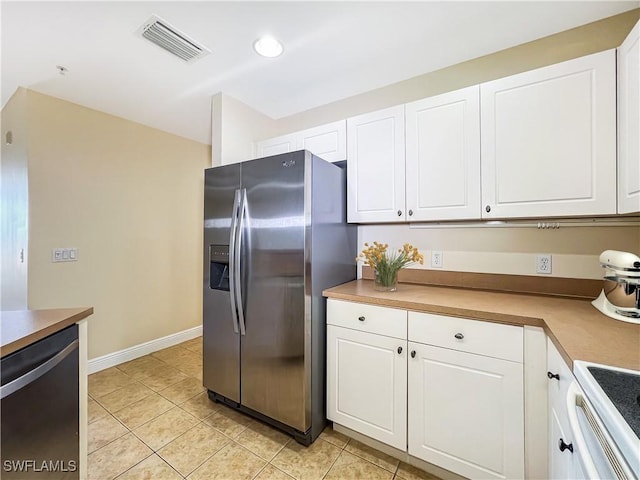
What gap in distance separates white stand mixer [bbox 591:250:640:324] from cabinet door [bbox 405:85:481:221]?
0.61m

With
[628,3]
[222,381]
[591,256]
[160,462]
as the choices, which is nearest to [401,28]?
[628,3]

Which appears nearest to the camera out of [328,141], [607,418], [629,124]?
[607,418]

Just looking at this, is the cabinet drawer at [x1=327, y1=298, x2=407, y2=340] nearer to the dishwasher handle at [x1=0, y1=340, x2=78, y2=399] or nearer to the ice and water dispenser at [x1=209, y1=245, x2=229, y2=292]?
the ice and water dispenser at [x1=209, y1=245, x2=229, y2=292]

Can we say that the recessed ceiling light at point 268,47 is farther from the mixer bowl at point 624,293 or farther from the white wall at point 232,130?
the mixer bowl at point 624,293

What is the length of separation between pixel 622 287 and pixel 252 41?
93.4 inches

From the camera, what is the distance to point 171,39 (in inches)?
67.5

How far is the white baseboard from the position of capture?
8.68ft

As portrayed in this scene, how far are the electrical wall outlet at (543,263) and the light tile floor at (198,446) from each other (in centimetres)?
134

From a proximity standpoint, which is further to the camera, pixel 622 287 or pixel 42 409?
pixel 622 287

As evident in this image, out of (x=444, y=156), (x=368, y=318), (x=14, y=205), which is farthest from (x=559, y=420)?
(x=14, y=205)

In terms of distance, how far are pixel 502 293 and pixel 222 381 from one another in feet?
6.58

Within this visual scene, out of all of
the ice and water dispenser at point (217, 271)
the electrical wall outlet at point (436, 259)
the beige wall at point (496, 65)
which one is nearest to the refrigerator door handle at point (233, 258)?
the ice and water dispenser at point (217, 271)

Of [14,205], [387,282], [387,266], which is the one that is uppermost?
[14,205]

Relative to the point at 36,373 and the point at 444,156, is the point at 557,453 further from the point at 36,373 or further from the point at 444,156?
the point at 36,373
